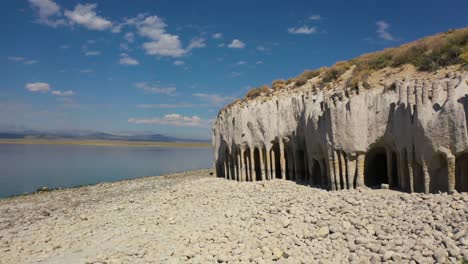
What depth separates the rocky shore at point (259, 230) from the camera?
984 centimetres

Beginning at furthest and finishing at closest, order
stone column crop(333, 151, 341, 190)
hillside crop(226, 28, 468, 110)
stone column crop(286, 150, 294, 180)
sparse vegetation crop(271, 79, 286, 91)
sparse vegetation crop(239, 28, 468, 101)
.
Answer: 1. sparse vegetation crop(271, 79, 286, 91)
2. stone column crop(286, 150, 294, 180)
3. sparse vegetation crop(239, 28, 468, 101)
4. hillside crop(226, 28, 468, 110)
5. stone column crop(333, 151, 341, 190)

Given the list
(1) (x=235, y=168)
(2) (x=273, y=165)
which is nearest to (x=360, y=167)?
(2) (x=273, y=165)

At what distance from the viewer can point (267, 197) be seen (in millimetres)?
16062

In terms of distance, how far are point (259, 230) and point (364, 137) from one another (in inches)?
214

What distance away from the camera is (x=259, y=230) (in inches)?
494

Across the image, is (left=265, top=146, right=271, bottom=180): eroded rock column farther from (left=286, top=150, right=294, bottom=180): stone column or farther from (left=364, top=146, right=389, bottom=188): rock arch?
(left=364, top=146, right=389, bottom=188): rock arch

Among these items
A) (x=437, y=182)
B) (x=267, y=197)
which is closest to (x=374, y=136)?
(x=437, y=182)

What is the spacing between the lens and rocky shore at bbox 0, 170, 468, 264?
9.84m

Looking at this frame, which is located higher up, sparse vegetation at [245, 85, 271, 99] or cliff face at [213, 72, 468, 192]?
sparse vegetation at [245, 85, 271, 99]

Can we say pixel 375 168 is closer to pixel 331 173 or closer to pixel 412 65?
pixel 331 173

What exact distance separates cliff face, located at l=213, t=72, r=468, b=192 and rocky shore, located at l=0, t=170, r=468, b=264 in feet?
3.09

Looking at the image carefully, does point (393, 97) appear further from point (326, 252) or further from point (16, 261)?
point (16, 261)

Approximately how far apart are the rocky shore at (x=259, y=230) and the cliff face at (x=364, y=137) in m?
0.94

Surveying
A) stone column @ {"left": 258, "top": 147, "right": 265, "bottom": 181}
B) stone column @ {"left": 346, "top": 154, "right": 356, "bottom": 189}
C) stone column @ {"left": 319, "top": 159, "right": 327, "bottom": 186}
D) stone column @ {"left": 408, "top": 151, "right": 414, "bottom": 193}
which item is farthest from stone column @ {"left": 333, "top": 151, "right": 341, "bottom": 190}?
stone column @ {"left": 258, "top": 147, "right": 265, "bottom": 181}
